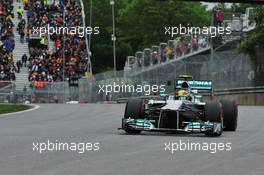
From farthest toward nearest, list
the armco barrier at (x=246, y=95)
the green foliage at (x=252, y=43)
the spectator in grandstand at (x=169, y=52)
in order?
the spectator in grandstand at (x=169, y=52), the green foliage at (x=252, y=43), the armco barrier at (x=246, y=95)

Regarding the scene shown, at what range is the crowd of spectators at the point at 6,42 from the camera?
54969 mm

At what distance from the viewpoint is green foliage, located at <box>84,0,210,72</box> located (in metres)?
81.1

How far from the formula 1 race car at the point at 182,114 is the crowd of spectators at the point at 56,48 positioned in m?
37.2

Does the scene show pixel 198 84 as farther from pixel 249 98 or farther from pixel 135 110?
pixel 249 98

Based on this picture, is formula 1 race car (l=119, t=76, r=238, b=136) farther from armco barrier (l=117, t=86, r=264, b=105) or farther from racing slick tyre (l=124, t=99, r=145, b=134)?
armco barrier (l=117, t=86, r=264, b=105)

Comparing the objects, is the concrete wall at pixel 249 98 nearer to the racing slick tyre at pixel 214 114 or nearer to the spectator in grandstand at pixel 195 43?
the spectator in grandstand at pixel 195 43

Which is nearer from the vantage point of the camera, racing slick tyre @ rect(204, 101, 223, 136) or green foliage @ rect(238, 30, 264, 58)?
racing slick tyre @ rect(204, 101, 223, 136)

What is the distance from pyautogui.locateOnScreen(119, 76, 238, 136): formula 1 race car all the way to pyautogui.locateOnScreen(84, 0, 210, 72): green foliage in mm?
60340

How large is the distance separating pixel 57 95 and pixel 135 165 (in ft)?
127

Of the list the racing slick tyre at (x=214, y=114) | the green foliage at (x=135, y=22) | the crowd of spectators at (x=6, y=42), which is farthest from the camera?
the green foliage at (x=135, y=22)

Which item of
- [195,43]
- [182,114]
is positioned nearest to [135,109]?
[182,114]

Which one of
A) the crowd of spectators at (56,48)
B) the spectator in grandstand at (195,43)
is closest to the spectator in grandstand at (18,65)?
the crowd of spectators at (56,48)

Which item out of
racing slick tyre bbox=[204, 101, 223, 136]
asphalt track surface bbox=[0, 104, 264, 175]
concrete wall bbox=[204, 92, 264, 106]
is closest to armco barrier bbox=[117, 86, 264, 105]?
concrete wall bbox=[204, 92, 264, 106]

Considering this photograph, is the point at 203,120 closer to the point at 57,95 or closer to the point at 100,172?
the point at 100,172
